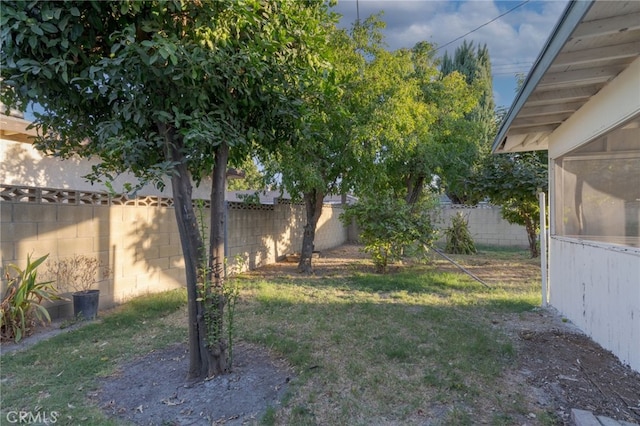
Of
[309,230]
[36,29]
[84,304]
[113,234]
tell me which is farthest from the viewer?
[309,230]

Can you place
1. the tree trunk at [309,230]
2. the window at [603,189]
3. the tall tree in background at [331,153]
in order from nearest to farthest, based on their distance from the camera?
the window at [603,189], the tall tree in background at [331,153], the tree trunk at [309,230]

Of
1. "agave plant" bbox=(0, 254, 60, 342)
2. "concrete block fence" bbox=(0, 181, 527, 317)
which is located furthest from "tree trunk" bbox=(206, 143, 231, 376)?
"agave plant" bbox=(0, 254, 60, 342)

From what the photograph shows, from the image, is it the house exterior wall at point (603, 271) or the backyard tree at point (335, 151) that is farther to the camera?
the backyard tree at point (335, 151)

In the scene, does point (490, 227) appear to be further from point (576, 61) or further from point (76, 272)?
point (76, 272)

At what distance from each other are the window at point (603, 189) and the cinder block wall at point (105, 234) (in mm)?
4083

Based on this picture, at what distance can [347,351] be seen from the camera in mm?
3844

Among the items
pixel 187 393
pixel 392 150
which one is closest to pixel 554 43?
pixel 187 393

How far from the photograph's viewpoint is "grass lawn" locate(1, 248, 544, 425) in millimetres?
2783

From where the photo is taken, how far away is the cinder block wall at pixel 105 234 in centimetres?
450

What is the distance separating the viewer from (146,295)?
20.4ft

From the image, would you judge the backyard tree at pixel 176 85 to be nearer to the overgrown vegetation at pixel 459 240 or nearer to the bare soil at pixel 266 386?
the bare soil at pixel 266 386

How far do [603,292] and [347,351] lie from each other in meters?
2.67

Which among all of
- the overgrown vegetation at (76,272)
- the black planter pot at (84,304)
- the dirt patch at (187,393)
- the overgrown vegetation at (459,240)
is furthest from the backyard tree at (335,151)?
the overgrown vegetation at (459,240)

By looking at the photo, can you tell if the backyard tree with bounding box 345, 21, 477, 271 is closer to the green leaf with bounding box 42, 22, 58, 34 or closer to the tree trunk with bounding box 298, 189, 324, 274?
the tree trunk with bounding box 298, 189, 324, 274
